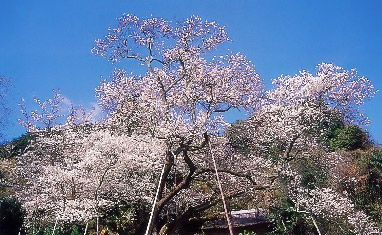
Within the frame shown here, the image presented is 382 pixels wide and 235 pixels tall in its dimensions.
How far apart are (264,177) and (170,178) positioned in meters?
3.29

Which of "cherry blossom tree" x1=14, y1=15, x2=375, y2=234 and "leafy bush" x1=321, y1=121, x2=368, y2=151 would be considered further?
"leafy bush" x1=321, y1=121, x2=368, y2=151

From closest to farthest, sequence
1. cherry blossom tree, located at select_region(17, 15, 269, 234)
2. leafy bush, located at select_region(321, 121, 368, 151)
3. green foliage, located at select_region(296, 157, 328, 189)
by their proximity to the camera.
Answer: cherry blossom tree, located at select_region(17, 15, 269, 234), green foliage, located at select_region(296, 157, 328, 189), leafy bush, located at select_region(321, 121, 368, 151)

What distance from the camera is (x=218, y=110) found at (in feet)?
37.3

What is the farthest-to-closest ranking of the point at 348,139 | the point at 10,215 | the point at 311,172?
the point at 348,139 < the point at 311,172 < the point at 10,215

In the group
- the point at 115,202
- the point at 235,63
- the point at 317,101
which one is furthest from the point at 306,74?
Answer: the point at 115,202

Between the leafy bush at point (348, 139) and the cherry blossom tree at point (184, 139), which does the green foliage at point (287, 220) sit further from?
the leafy bush at point (348, 139)

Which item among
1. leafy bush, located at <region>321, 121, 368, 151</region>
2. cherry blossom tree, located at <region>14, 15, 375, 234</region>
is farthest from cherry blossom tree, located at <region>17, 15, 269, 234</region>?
leafy bush, located at <region>321, 121, 368, 151</region>

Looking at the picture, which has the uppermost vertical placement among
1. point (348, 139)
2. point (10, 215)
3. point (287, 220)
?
point (348, 139)

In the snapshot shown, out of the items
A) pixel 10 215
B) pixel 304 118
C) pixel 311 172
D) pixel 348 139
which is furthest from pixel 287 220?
pixel 10 215

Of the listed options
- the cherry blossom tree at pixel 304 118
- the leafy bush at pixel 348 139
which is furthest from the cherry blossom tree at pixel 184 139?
the leafy bush at pixel 348 139

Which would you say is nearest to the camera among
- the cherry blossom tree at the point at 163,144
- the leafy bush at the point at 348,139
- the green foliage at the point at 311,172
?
the cherry blossom tree at the point at 163,144

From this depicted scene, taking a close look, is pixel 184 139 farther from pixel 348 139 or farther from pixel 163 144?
pixel 348 139

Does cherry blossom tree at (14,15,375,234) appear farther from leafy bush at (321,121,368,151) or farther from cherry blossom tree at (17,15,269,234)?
leafy bush at (321,121,368,151)

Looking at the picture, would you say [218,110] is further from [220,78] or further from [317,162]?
[317,162]
